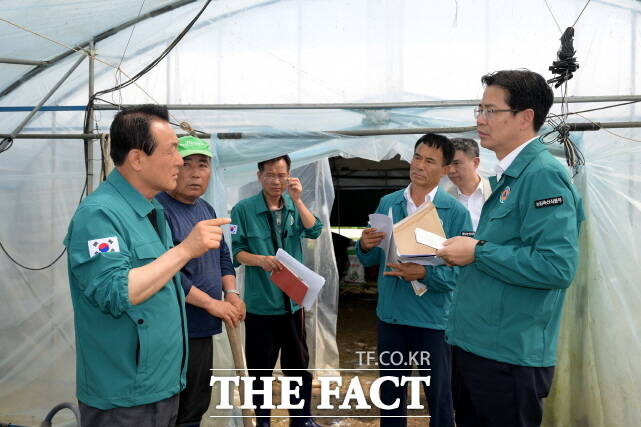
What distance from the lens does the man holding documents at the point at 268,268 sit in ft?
11.4

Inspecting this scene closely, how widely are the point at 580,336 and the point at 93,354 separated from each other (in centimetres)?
305

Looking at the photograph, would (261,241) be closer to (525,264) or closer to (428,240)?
(428,240)

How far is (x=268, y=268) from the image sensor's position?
3316mm

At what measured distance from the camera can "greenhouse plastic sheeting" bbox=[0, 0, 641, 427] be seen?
3.46 m

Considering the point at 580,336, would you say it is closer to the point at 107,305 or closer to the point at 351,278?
the point at 107,305

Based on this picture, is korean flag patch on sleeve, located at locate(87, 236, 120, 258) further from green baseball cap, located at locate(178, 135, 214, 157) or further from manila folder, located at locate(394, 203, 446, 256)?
manila folder, located at locate(394, 203, 446, 256)

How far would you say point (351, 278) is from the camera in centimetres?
1002

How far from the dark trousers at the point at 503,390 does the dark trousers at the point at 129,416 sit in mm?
1152

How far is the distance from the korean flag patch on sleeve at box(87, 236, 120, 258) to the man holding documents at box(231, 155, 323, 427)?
1721 mm

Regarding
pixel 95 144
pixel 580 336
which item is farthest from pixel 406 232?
pixel 95 144

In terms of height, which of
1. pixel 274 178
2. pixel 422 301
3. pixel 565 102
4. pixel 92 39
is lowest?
pixel 422 301

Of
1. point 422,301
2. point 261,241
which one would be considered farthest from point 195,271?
point 422,301

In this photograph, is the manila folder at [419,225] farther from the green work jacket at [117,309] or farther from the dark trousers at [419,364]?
the green work jacket at [117,309]

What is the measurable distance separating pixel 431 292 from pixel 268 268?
3.36 feet
